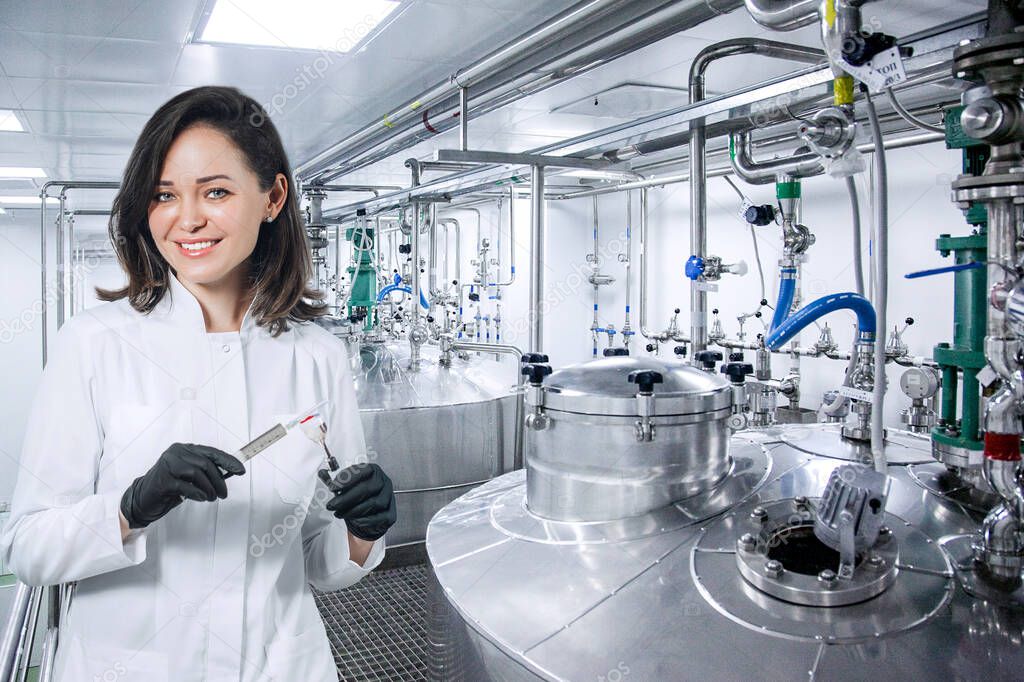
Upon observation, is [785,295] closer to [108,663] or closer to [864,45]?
[864,45]

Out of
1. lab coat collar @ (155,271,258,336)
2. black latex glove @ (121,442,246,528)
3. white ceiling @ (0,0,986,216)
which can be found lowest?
black latex glove @ (121,442,246,528)

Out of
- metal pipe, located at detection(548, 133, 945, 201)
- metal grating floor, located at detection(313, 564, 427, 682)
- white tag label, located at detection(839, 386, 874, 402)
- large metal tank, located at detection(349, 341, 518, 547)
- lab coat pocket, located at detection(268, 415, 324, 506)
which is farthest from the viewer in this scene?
large metal tank, located at detection(349, 341, 518, 547)

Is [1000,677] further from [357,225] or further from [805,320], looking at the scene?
[357,225]

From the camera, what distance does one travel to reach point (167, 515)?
A: 1059 millimetres

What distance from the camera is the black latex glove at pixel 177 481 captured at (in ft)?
2.96

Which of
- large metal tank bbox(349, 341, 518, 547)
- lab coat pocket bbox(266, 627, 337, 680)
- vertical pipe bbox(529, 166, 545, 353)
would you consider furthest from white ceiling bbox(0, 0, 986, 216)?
lab coat pocket bbox(266, 627, 337, 680)

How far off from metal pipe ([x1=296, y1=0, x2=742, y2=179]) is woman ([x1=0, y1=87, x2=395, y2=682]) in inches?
41.9

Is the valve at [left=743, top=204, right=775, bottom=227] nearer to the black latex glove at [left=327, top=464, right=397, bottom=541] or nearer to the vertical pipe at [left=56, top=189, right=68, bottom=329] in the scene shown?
the black latex glove at [left=327, top=464, right=397, bottom=541]

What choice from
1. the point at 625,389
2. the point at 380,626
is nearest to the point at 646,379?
the point at 625,389

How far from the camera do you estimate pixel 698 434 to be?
1363 mm

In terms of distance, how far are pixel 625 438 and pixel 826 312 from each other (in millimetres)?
480

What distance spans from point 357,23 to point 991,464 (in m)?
2.39

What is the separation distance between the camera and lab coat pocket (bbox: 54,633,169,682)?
1.00m

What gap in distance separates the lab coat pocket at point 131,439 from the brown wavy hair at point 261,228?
162 millimetres
